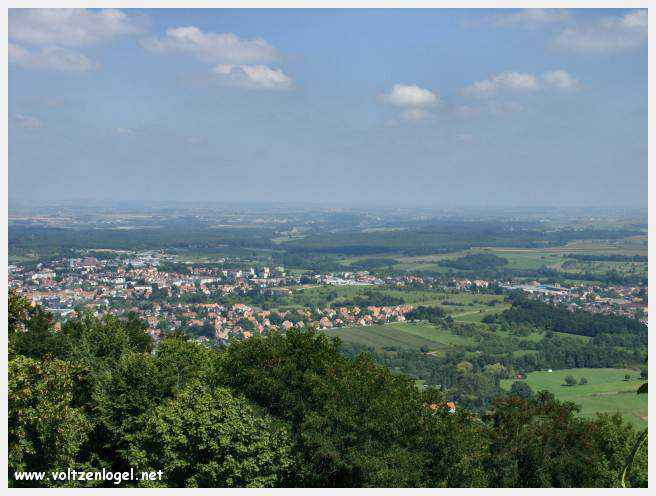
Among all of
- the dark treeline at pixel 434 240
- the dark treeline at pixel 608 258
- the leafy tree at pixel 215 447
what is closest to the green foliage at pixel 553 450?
the leafy tree at pixel 215 447

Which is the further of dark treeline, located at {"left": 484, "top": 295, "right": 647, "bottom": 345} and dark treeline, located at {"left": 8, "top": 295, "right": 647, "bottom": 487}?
dark treeline, located at {"left": 484, "top": 295, "right": 647, "bottom": 345}

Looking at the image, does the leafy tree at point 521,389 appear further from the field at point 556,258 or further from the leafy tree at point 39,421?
the field at point 556,258

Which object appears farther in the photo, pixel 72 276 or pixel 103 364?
pixel 72 276

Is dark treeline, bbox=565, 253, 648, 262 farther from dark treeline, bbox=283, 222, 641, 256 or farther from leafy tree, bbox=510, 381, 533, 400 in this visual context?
leafy tree, bbox=510, 381, 533, 400

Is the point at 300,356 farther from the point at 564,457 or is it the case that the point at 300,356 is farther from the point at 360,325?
the point at 360,325

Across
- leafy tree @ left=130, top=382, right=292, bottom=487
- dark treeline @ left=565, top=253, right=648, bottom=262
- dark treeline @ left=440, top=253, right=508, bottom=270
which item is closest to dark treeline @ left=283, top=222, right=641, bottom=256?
dark treeline @ left=440, top=253, right=508, bottom=270
